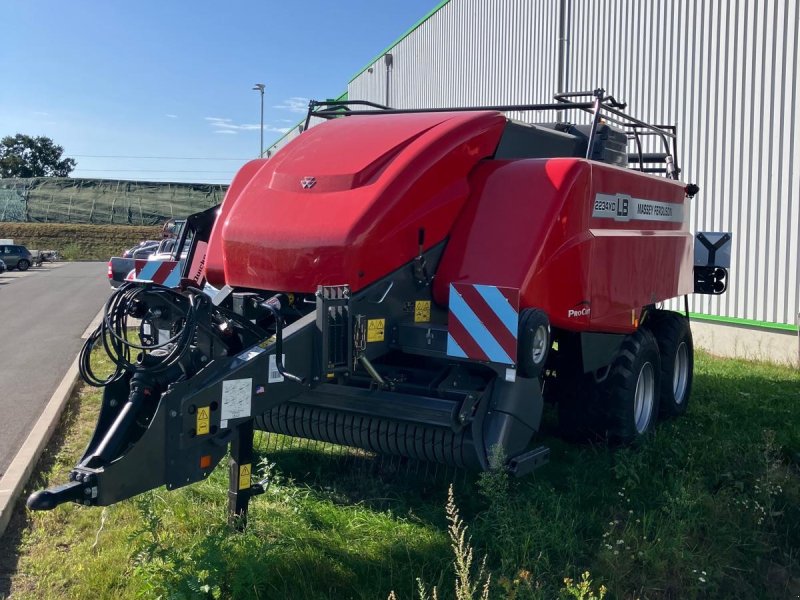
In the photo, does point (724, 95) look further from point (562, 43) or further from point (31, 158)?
point (31, 158)

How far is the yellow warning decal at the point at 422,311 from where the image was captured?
181 inches

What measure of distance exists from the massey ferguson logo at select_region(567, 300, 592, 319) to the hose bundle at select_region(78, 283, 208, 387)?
2164 mm

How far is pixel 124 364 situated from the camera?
3.79m

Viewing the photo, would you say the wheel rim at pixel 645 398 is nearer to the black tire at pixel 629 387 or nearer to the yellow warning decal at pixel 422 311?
the black tire at pixel 629 387

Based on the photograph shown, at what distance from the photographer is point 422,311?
4625 millimetres

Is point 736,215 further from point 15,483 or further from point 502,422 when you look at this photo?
point 15,483

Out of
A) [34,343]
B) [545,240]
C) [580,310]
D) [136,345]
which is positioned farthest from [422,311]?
[34,343]

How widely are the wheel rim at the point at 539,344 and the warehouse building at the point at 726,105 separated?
6.74m

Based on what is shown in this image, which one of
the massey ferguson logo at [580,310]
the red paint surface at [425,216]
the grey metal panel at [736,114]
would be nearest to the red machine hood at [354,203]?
the red paint surface at [425,216]

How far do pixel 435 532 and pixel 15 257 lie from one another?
37.8m

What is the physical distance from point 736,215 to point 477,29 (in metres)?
8.71

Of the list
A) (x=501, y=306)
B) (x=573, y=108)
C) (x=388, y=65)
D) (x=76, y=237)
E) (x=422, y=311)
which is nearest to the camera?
(x=501, y=306)

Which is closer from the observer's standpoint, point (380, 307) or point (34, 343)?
point (380, 307)

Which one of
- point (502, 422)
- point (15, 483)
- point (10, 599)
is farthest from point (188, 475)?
point (15, 483)
